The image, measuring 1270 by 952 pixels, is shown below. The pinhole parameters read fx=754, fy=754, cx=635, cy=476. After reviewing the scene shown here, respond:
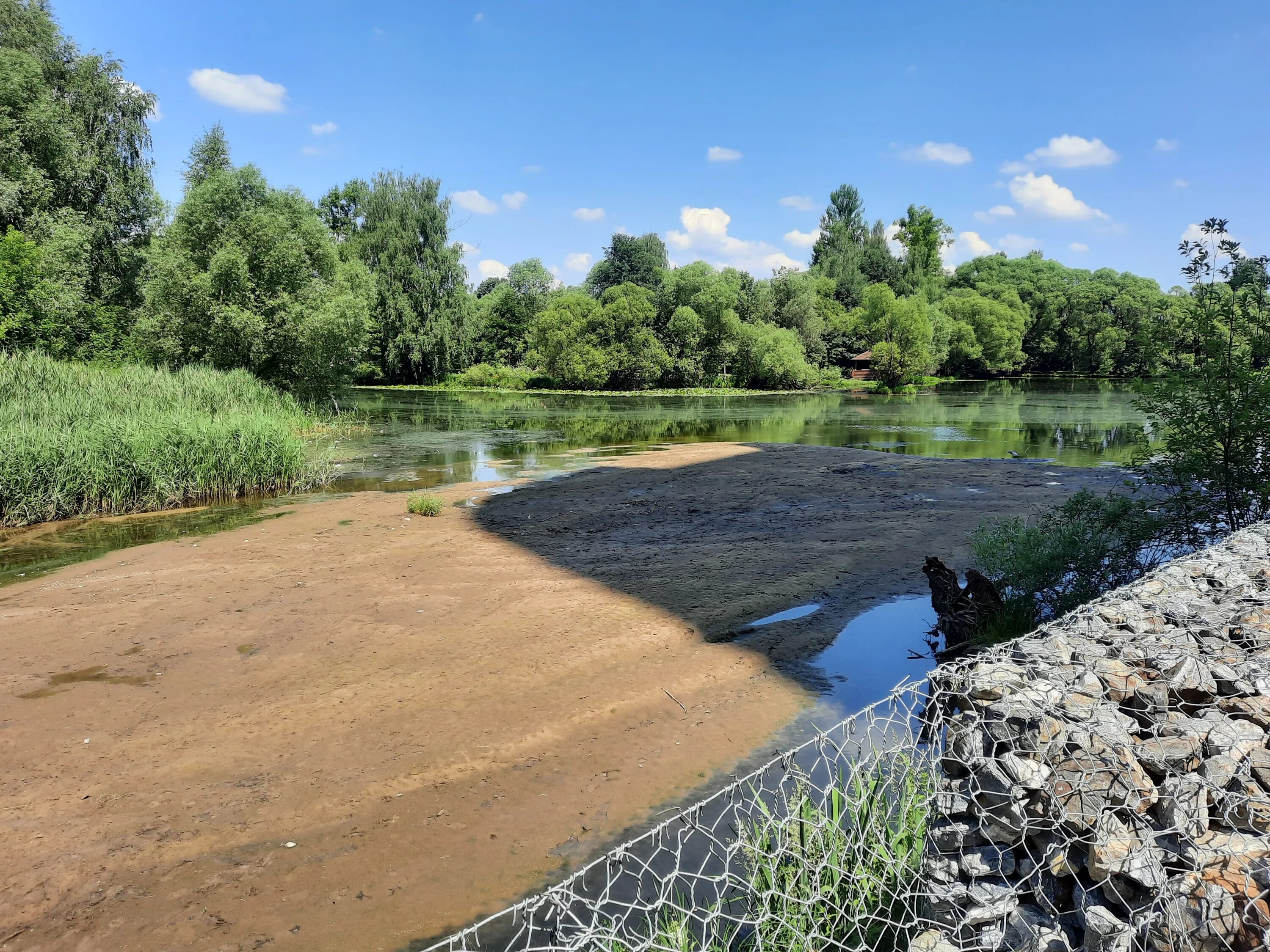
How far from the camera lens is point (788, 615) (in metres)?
7.89

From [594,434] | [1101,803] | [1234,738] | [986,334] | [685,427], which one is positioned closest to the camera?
[1101,803]

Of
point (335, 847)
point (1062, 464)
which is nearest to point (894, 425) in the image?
point (1062, 464)

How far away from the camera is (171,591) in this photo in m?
8.69

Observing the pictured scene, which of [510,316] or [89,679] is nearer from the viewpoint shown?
[89,679]

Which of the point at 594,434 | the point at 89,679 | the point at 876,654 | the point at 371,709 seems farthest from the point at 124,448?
the point at 594,434

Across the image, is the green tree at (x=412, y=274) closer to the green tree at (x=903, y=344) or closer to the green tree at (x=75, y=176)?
the green tree at (x=75, y=176)

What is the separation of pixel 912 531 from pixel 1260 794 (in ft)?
28.9

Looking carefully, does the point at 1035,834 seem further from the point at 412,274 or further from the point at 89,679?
the point at 412,274

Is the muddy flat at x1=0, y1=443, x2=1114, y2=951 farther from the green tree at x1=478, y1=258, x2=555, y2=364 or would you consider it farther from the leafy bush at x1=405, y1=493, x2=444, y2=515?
the green tree at x1=478, y1=258, x2=555, y2=364

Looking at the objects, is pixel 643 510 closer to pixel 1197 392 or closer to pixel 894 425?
pixel 1197 392

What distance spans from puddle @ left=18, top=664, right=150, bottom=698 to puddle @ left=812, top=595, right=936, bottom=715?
5771mm

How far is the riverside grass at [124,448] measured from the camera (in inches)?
493

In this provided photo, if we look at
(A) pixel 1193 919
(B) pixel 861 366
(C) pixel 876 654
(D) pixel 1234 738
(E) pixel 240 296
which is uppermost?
(E) pixel 240 296

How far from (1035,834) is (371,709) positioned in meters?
4.73
